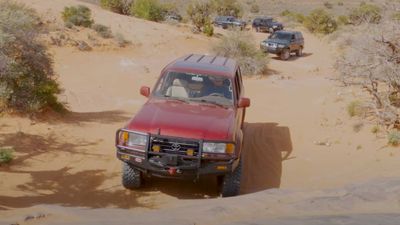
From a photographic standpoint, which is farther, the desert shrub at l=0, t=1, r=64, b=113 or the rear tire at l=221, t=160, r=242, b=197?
the desert shrub at l=0, t=1, r=64, b=113

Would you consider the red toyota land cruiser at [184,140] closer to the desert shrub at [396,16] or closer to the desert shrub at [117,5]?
the desert shrub at [396,16]

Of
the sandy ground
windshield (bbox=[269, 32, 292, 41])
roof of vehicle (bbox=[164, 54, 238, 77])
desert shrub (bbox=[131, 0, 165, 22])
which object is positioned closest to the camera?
the sandy ground

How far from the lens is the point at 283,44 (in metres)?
27.3

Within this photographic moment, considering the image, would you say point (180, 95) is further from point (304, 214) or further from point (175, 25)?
point (175, 25)

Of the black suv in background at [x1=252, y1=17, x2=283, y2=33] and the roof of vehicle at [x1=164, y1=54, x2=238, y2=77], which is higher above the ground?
the black suv in background at [x1=252, y1=17, x2=283, y2=33]

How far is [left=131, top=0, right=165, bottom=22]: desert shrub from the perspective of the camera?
34188 mm

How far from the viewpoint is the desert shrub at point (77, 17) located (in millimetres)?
25812

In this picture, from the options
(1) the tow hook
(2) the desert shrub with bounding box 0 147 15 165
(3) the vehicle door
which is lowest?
(2) the desert shrub with bounding box 0 147 15 165

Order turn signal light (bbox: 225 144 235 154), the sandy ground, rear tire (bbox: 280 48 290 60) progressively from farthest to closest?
rear tire (bbox: 280 48 290 60)
turn signal light (bbox: 225 144 235 154)
the sandy ground

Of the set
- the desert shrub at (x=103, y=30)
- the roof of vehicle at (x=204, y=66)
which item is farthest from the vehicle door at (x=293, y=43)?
the roof of vehicle at (x=204, y=66)

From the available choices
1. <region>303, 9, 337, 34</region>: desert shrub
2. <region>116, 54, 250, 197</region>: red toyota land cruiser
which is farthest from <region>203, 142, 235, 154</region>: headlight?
<region>303, 9, 337, 34</region>: desert shrub

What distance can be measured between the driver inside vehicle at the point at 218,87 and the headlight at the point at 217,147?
1520mm

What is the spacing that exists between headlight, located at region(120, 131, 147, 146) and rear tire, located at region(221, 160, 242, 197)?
133 centimetres

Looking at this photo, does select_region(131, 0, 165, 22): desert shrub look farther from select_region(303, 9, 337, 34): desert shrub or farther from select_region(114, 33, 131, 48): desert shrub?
select_region(303, 9, 337, 34): desert shrub
